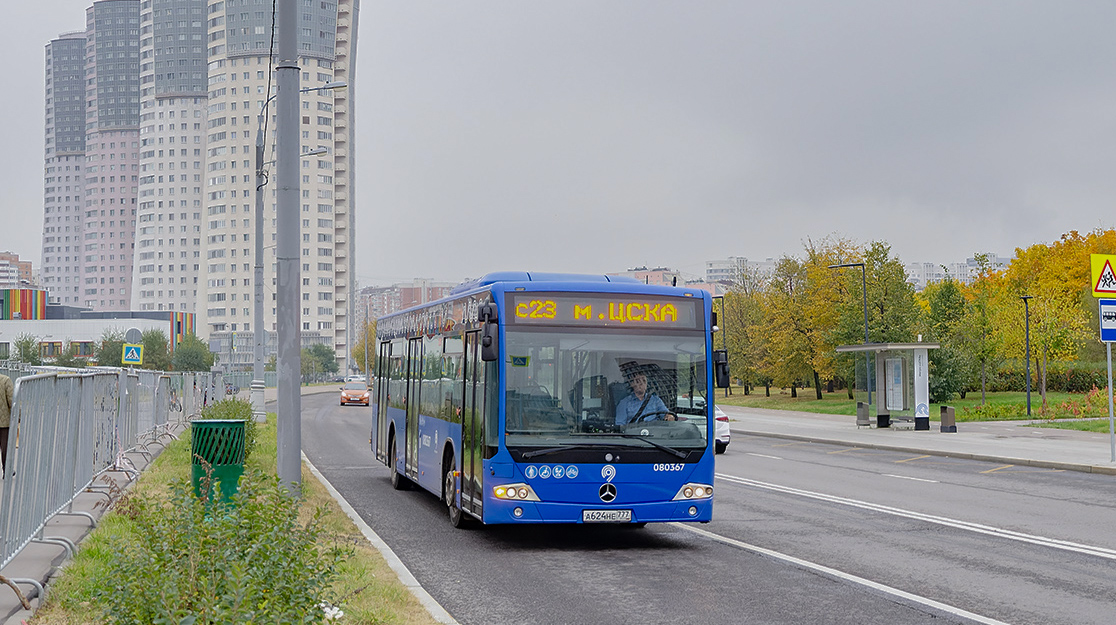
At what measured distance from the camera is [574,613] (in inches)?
327

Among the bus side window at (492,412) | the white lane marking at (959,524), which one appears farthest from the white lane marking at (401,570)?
the white lane marking at (959,524)

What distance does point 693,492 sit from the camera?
38.5ft

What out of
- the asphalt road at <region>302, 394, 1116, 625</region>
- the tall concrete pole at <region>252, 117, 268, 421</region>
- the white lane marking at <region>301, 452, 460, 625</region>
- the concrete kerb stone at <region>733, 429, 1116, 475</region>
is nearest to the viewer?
the white lane marking at <region>301, 452, 460, 625</region>

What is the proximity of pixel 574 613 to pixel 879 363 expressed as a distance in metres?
30.9

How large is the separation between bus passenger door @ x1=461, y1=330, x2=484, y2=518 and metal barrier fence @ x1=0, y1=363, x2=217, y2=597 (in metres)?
3.83

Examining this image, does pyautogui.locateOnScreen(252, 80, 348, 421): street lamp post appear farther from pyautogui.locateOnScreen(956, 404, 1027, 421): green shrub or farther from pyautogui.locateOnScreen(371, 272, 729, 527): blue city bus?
pyautogui.locateOnScreen(956, 404, 1027, 421): green shrub

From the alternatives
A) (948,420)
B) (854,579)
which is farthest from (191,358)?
(854,579)

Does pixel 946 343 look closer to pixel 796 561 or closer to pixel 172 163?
pixel 796 561

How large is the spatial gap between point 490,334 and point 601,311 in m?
1.32

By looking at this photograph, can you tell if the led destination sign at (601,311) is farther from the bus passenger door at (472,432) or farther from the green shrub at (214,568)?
the green shrub at (214,568)

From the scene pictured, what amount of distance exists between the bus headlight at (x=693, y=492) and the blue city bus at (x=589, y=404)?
0.01 m

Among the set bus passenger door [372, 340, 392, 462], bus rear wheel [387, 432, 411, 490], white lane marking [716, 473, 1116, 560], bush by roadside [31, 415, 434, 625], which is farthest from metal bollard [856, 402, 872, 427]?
bush by roadside [31, 415, 434, 625]

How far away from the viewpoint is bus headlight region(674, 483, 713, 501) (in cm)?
1170

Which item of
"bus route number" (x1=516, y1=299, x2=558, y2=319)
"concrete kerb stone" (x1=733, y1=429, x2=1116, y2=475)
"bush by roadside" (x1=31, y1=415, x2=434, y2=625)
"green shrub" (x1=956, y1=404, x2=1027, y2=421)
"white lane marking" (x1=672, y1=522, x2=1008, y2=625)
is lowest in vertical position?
"concrete kerb stone" (x1=733, y1=429, x2=1116, y2=475)
